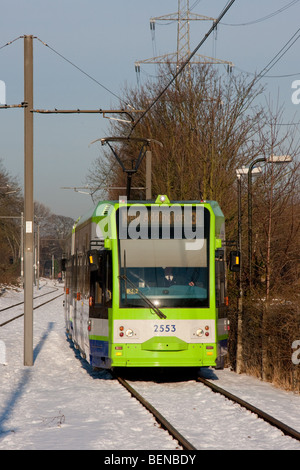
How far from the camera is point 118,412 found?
11.3m

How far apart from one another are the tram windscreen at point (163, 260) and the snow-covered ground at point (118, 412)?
1.53 m

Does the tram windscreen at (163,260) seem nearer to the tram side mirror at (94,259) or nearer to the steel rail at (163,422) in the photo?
the tram side mirror at (94,259)

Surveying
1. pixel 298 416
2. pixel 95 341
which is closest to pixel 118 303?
pixel 95 341

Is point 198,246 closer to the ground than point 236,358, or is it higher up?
higher up

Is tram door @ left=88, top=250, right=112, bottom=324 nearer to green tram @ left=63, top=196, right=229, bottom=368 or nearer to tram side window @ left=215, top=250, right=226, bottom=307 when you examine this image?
green tram @ left=63, top=196, right=229, bottom=368

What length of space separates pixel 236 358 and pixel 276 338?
259cm

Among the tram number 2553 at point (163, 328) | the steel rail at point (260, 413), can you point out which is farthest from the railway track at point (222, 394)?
the tram number 2553 at point (163, 328)

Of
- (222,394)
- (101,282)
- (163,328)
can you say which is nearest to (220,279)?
(163,328)

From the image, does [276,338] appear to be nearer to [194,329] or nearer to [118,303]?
[194,329]

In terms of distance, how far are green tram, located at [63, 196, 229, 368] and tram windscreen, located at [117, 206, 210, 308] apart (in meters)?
0.02

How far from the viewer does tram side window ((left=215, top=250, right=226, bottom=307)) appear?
14656 mm

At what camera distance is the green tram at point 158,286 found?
14219 millimetres

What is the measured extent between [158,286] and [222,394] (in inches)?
91.0
